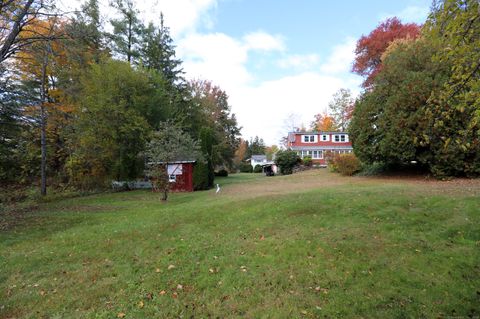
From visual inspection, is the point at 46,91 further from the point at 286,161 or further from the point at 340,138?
the point at 340,138

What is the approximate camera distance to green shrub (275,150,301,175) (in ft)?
93.7

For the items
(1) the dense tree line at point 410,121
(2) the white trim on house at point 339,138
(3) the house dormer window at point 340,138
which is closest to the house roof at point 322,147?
(2) the white trim on house at point 339,138

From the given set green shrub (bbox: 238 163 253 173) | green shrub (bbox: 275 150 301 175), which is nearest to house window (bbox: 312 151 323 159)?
green shrub (bbox: 275 150 301 175)

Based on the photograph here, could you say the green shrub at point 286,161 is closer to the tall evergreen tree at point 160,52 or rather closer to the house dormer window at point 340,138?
the house dormer window at point 340,138

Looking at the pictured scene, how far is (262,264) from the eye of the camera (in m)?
4.76

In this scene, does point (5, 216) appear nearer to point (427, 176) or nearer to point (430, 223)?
point (430, 223)

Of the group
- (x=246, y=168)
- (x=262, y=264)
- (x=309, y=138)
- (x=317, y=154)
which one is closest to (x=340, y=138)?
(x=317, y=154)

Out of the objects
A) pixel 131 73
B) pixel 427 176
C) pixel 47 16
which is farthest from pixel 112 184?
pixel 427 176

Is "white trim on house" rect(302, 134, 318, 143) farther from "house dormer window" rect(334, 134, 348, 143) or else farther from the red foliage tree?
the red foliage tree

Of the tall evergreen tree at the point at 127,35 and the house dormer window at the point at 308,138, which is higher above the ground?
the tall evergreen tree at the point at 127,35

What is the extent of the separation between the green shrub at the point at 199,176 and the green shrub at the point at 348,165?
10.4 metres

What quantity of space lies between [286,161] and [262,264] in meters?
24.2

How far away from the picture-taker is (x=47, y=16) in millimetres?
9234

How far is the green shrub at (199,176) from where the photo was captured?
18.2 m
